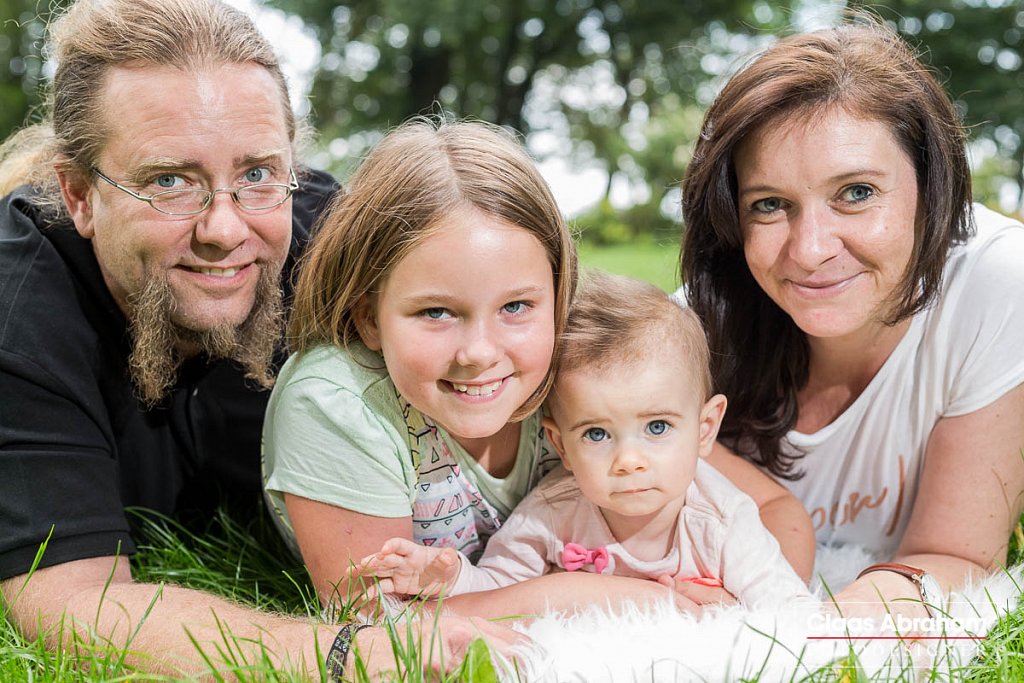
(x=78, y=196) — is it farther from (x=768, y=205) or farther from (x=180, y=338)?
(x=768, y=205)

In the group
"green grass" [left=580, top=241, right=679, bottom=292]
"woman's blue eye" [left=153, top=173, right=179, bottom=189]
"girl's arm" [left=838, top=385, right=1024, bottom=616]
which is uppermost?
"woman's blue eye" [left=153, top=173, right=179, bottom=189]

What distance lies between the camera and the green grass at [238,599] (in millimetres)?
2070

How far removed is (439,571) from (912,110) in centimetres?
182

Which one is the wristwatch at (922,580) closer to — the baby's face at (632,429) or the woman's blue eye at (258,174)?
the baby's face at (632,429)

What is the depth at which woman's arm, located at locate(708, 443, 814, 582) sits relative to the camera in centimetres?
291

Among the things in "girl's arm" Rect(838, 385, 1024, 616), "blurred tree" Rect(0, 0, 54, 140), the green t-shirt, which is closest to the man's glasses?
the green t-shirt

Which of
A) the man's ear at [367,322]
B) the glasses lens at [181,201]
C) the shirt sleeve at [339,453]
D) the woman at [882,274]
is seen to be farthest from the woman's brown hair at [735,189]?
the glasses lens at [181,201]

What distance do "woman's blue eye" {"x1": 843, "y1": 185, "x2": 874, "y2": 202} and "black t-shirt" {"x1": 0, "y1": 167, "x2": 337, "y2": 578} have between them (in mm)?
1774

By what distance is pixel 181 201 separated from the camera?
2705 millimetres

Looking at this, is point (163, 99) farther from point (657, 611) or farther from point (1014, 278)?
point (1014, 278)

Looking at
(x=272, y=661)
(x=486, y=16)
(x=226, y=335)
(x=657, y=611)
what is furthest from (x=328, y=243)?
(x=486, y=16)

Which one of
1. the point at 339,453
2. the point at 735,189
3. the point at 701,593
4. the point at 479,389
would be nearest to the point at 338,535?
the point at 339,453

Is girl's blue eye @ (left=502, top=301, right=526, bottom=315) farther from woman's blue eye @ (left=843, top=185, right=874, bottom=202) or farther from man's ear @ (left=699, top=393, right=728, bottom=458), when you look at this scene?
woman's blue eye @ (left=843, top=185, right=874, bottom=202)

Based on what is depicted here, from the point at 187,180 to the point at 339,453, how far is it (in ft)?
2.99
